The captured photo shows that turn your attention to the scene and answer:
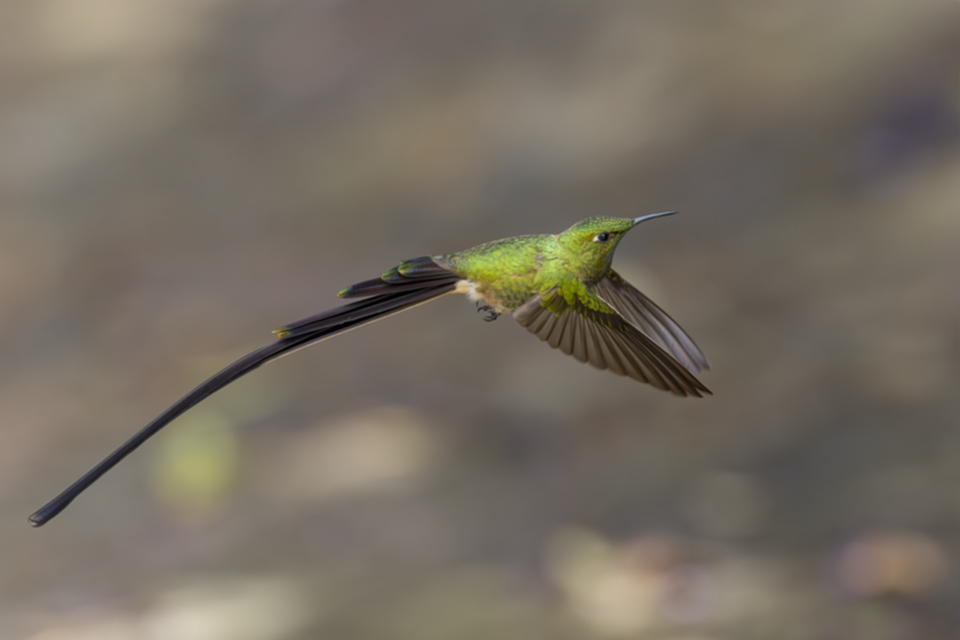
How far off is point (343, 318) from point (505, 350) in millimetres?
3825

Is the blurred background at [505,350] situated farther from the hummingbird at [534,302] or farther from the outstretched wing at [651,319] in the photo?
the hummingbird at [534,302]

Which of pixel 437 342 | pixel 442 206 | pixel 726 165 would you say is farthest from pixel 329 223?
pixel 726 165

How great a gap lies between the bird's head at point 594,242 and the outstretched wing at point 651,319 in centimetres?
23

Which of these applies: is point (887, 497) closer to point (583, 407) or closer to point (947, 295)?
point (947, 295)

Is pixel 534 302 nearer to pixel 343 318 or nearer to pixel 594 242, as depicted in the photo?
pixel 594 242

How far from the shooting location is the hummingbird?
1.02m

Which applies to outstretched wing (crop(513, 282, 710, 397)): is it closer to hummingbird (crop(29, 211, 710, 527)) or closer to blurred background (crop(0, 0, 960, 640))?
hummingbird (crop(29, 211, 710, 527))

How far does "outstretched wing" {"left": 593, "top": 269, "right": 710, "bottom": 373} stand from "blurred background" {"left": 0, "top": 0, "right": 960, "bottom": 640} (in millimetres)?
2484

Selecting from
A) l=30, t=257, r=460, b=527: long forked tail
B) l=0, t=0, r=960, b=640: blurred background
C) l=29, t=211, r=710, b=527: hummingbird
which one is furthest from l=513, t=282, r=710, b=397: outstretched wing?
l=0, t=0, r=960, b=640: blurred background

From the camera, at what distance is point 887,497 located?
3.62 metres

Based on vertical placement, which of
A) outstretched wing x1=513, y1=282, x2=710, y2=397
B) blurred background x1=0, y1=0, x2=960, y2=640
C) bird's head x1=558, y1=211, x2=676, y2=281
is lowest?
outstretched wing x1=513, y1=282, x2=710, y2=397

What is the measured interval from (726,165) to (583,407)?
5.58ft

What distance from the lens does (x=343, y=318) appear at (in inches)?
43.1

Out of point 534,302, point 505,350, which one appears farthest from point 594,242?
point 505,350
